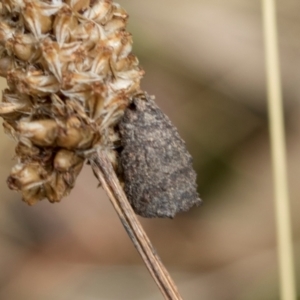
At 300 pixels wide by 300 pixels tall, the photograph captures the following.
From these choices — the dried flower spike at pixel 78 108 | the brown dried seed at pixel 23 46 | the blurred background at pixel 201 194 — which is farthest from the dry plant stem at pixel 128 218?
the blurred background at pixel 201 194

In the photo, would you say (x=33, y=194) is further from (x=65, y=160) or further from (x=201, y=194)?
(x=201, y=194)

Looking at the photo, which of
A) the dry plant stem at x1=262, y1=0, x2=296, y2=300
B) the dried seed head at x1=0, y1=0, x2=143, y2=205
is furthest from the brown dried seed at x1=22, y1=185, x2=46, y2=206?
the dry plant stem at x1=262, y1=0, x2=296, y2=300

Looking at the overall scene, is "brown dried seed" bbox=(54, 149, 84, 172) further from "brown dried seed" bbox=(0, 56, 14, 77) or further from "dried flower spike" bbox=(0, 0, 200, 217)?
"brown dried seed" bbox=(0, 56, 14, 77)

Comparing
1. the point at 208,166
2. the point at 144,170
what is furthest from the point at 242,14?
the point at 144,170

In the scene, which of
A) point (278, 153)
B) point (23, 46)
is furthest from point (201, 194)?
point (23, 46)

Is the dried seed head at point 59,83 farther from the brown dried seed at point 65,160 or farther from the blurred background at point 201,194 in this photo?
the blurred background at point 201,194

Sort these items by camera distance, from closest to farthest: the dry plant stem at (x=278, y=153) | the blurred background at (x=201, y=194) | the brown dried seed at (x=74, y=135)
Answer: the brown dried seed at (x=74, y=135)
the dry plant stem at (x=278, y=153)
the blurred background at (x=201, y=194)

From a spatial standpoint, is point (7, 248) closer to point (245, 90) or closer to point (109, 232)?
point (109, 232)
